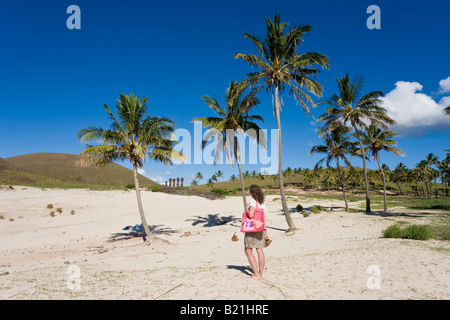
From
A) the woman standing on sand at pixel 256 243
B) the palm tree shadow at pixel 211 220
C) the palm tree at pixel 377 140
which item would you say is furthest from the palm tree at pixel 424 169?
the woman standing on sand at pixel 256 243

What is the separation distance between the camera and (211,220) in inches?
917

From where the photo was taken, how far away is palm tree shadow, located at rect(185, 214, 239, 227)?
21.7m

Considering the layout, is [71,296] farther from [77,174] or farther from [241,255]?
[77,174]

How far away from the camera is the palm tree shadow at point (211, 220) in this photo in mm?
21702

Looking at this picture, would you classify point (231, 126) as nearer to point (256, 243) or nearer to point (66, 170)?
point (256, 243)

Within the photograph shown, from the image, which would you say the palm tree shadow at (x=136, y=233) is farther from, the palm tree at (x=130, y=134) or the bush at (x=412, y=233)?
the bush at (x=412, y=233)

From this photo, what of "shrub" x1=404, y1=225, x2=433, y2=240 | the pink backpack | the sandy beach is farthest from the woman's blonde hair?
"shrub" x1=404, y1=225, x2=433, y2=240

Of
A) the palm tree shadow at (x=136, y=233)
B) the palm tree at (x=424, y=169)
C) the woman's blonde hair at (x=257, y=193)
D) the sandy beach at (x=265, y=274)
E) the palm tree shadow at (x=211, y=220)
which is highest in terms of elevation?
the palm tree at (x=424, y=169)

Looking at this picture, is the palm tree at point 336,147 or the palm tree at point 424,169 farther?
the palm tree at point 424,169

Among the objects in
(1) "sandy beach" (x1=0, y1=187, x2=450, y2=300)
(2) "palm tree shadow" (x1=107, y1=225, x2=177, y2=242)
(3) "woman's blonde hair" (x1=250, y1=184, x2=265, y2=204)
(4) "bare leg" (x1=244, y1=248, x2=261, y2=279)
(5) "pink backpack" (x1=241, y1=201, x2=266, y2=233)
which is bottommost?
(2) "palm tree shadow" (x1=107, y1=225, x2=177, y2=242)

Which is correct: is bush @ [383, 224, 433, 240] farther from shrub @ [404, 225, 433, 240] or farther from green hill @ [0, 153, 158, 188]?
green hill @ [0, 153, 158, 188]
